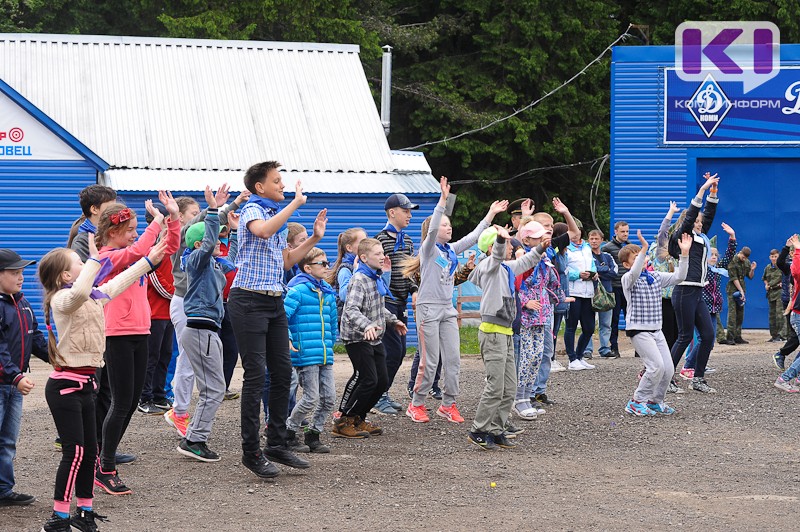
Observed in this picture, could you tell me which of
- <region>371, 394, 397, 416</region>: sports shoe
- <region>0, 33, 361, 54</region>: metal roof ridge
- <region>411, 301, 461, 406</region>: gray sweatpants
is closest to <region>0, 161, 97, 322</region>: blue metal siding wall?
<region>0, 33, 361, 54</region>: metal roof ridge

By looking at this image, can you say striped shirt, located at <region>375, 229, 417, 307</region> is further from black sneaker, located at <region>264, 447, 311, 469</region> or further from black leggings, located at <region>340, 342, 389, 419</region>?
black sneaker, located at <region>264, 447, 311, 469</region>

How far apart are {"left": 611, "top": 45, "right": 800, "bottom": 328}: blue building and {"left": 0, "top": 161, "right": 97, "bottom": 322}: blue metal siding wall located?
9.39 metres

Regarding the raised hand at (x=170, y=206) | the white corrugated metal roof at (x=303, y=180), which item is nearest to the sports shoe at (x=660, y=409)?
the raised hand at (x=170, y=206)

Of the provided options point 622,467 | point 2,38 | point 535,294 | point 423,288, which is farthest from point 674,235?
point 2,38

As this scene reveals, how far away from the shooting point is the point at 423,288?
9820 millimetres

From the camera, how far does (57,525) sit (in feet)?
19.4

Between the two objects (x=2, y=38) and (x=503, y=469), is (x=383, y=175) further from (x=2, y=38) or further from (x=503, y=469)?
(x=503, y=469)

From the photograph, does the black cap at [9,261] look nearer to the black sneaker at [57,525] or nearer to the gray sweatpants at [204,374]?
the black sneaker at [57,525]

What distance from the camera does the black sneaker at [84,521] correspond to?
6070 mm

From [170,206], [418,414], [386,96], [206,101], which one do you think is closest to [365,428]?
[418,414]

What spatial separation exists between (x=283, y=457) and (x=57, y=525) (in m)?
1.91

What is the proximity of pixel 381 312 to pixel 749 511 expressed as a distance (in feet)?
11.5

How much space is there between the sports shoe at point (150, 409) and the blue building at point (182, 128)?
670 cm

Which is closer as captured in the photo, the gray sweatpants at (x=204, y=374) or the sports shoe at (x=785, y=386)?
the gray sweatpants at (x=204, y=374)
